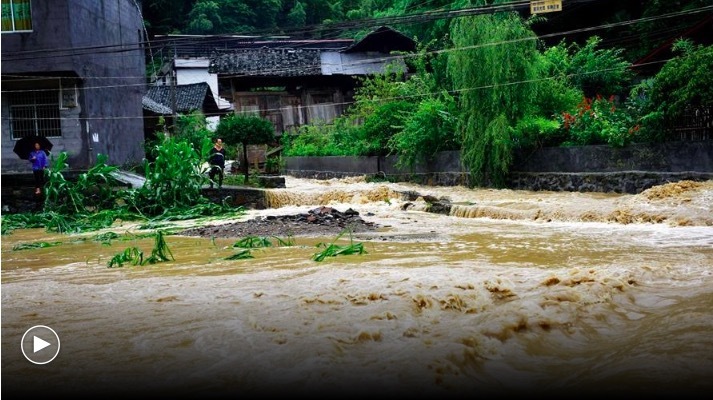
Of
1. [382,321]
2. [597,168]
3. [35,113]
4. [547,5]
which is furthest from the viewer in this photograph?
[35,113]

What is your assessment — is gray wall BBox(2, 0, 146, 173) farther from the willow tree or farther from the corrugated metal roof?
the willow tree

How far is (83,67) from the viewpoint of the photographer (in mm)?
18234

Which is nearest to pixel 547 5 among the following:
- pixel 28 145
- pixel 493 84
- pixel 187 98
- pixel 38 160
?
pixel 493 84

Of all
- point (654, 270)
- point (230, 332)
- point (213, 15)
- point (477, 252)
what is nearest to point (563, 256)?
point (477, 252)

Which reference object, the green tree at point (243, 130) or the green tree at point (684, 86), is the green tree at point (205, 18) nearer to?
the green tree at point (243, 130)

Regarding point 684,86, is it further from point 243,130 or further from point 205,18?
point 205,18

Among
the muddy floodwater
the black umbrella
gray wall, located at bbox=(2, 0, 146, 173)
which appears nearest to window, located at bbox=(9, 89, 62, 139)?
gray wall, located at bbox=(2, 0, 146, 173)

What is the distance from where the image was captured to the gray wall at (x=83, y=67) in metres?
17.2

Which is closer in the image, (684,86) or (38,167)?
(684,86)

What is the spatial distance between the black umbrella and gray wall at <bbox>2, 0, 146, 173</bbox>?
0.49 m

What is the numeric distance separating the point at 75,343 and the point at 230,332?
84 centimetres

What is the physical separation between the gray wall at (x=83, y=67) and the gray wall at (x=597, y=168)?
351 inches

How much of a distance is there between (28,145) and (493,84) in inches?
471

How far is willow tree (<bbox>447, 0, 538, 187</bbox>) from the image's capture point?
15.0m
